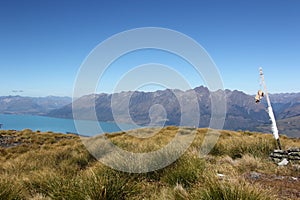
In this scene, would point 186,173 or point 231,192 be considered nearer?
point 231,192

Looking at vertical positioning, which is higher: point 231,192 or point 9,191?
point 231,192

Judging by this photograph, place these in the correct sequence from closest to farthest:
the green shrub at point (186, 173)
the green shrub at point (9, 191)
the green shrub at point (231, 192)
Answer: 1. the green shrub at point (231, 192)
2. the green shrub at point (9, 191)
3. the green shrub at point (186, 173)

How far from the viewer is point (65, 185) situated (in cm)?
623

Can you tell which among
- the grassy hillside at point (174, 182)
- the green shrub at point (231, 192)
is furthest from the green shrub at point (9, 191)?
the green shrub at point (231, 192)

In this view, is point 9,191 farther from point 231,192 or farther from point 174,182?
point 231,192

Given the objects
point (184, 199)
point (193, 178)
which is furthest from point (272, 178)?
point (184, 199)

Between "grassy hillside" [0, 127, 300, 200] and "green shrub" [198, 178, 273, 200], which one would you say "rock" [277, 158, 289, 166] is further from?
"green shrub" [198, 178, 273, 200]

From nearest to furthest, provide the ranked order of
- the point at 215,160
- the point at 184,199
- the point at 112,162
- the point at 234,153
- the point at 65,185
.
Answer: the point at 184,199 < the point at 65,185 < the point at 112,162 < the point at 215,160 < the point at 234,153

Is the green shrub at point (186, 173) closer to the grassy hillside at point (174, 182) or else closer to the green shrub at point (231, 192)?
the grassy hillside at point (174, 182)

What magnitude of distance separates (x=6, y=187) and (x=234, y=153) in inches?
380

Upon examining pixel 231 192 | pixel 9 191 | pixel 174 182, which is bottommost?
pixel 174 182

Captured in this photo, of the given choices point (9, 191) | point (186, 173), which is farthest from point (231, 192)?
point (9, 191)

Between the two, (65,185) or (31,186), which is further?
(31,186)

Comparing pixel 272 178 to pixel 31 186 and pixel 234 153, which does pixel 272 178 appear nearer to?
pixel 234 153
